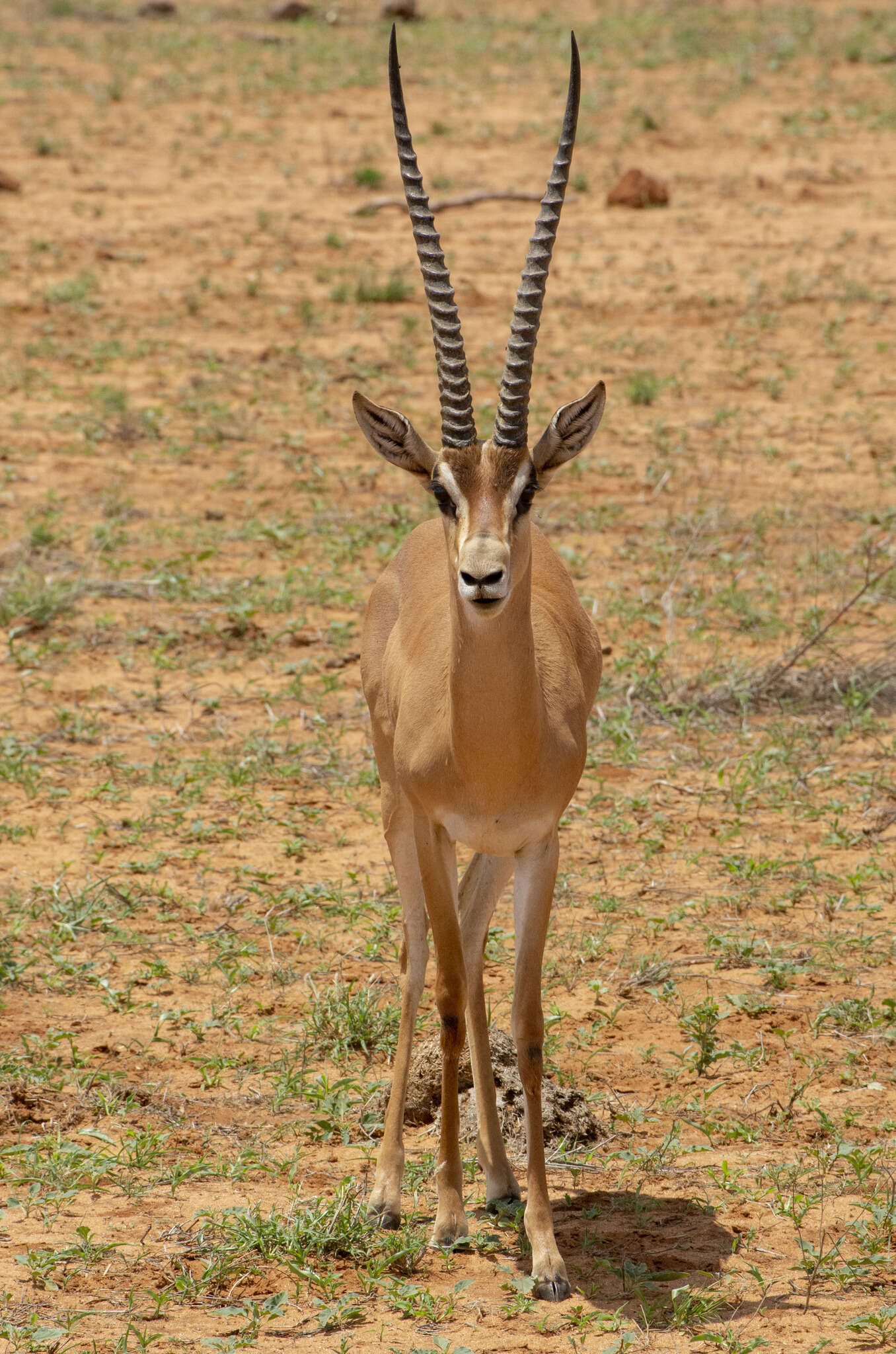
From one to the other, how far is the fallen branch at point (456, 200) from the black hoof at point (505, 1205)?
13.1 metres

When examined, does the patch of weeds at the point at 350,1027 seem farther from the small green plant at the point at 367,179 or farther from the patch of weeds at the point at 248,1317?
the small green plant at the point at 367,179

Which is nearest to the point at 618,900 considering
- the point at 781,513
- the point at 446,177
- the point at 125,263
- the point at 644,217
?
the point at 781,513

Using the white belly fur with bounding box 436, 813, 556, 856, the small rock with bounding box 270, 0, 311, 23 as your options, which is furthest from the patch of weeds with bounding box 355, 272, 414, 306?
the small rock with bounding box 270, 0, 311, 23

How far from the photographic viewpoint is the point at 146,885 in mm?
6289

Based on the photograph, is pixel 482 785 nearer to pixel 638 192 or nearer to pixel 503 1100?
pixel 503 1100

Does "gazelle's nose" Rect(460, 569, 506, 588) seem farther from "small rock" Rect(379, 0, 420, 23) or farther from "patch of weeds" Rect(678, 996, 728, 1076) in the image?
"small rock" Rect(379, 0, 420, 23)

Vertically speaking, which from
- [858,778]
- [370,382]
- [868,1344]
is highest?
[370,382]

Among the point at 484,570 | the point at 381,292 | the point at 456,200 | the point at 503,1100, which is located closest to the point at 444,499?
the point at 484,570

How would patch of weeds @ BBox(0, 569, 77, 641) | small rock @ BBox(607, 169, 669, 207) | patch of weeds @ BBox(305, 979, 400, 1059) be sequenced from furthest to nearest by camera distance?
small rock @ BBox(607, 169, 669, 207) → patch of weeds @ BBox(0, 569, 77, 641) → patch of weeds @ BBox(305, 979, 400, 1059)

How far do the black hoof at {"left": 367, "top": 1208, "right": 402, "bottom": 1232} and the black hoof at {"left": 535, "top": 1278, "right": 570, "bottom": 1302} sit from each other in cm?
47

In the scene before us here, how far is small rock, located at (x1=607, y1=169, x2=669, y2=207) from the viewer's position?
1664 cm

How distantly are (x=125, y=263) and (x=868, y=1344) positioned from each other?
12762mm

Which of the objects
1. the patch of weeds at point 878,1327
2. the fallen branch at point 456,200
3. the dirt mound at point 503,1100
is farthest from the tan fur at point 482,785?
the fallen branch at point 456,200

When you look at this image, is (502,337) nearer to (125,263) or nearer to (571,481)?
(571,481)
